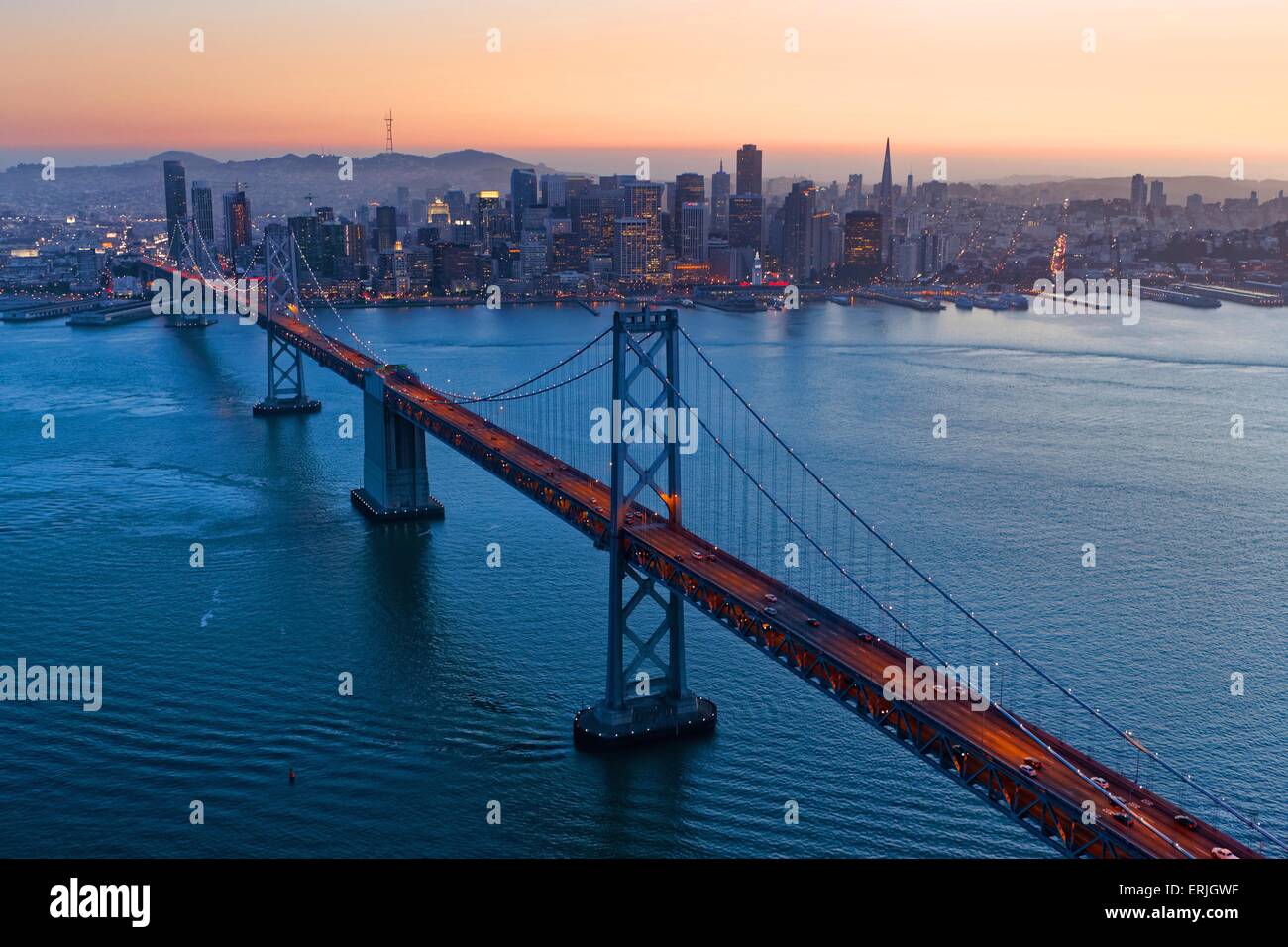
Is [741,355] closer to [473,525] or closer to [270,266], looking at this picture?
[270,266]

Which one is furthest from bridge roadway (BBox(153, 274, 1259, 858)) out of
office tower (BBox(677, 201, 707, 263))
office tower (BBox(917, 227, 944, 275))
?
office tower (BBox(917, 227, 944, 275))

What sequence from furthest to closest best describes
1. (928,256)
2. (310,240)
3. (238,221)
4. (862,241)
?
(238,221) < (928,256) < (862,241) < (310,240)

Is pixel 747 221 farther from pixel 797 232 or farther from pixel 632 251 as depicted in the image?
pixel 632 251

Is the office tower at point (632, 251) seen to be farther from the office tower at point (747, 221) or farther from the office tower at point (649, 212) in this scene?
the office tower at point (747, 221)

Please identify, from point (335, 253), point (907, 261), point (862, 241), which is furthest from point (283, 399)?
point (907, 261)

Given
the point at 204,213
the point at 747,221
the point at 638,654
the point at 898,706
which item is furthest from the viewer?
the point at 204,213

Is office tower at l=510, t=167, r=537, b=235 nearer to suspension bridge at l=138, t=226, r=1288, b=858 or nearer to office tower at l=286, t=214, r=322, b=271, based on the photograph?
office tower at l=286, t=214, r=322, b=271

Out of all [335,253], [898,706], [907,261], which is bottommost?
[898,706]
